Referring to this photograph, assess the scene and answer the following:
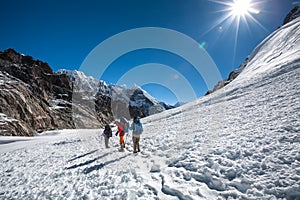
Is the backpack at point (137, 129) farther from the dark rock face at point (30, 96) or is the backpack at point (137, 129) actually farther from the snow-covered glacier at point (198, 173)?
the dark rock face at point (30, 96)

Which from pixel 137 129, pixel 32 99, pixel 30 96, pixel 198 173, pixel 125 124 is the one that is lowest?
pixel 198 173

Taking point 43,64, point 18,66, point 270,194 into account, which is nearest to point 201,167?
point 270,194

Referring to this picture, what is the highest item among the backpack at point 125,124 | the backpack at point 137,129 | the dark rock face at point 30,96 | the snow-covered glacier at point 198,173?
the dark rock face at point 30,96

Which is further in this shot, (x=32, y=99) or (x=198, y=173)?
(x=32, y=99)

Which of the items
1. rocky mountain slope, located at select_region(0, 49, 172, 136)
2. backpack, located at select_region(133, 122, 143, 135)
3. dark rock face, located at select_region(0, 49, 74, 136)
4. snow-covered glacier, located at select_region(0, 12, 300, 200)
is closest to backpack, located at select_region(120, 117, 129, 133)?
rocky mountain slope, located at select_region(0, 49, 172, 136)

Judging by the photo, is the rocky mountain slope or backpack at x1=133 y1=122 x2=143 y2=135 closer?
backpack at x1=133 y1=122 x2=143 y2=135

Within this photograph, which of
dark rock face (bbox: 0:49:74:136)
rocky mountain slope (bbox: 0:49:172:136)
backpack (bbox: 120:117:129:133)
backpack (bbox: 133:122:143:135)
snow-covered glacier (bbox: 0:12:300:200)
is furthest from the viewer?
dark rock face (bbox: 0:49:74:136)

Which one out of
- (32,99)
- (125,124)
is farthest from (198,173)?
(32,99)

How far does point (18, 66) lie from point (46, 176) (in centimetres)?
13906

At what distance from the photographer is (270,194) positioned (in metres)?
3.77

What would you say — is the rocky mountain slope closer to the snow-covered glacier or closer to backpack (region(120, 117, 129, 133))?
backpack (region(120, 117, 129, 133))

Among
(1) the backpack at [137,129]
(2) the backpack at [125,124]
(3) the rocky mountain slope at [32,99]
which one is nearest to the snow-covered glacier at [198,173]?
(1) the backpack at [137,129]

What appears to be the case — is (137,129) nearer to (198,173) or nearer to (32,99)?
(198,173)

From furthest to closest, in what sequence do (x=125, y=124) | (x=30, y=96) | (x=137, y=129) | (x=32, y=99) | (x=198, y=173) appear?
(x=32, y=99) → (x=30, y=96) → (x=125, y=124) → (x=137, y=129) → (x=198, y=173)
